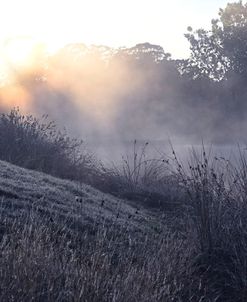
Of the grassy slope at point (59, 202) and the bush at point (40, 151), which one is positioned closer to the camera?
the grassy slope at point (59, 202)

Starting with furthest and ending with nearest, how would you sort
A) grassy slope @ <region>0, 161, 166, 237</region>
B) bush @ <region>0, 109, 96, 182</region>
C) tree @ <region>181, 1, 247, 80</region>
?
tree @ <region>181, 1, 247, 80</region> → bush @ <region>0, 109, 96, 182</region> → grassy slope @ <region>0, 161, 166, 237</region>

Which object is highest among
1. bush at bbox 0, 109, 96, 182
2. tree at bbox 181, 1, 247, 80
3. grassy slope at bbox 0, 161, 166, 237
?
tree at bbox 181, 1, 247, 80

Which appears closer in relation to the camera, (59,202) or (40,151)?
(59,202)

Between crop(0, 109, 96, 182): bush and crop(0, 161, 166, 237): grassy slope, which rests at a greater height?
crop(0, 109, 96, 182): bush

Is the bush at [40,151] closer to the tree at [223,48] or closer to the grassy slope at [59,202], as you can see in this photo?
the grassy slope at [59,202]

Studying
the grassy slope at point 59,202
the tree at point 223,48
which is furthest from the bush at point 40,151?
the tree at point 223,48

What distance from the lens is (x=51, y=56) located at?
4753 cm

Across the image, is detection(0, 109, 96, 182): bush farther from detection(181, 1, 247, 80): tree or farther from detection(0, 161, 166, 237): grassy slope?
detection(181, 1, 247, 80): tree

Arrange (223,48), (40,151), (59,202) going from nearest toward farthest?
(59,202), (40,151), (223,48)

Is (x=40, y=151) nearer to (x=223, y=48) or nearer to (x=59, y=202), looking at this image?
(x=59, y=202)

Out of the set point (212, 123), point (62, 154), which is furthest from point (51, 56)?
point (62, 154)

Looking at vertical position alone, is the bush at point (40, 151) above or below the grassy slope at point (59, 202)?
above

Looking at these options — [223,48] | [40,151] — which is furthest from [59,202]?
[223,48]

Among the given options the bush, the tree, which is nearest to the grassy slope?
the bush
